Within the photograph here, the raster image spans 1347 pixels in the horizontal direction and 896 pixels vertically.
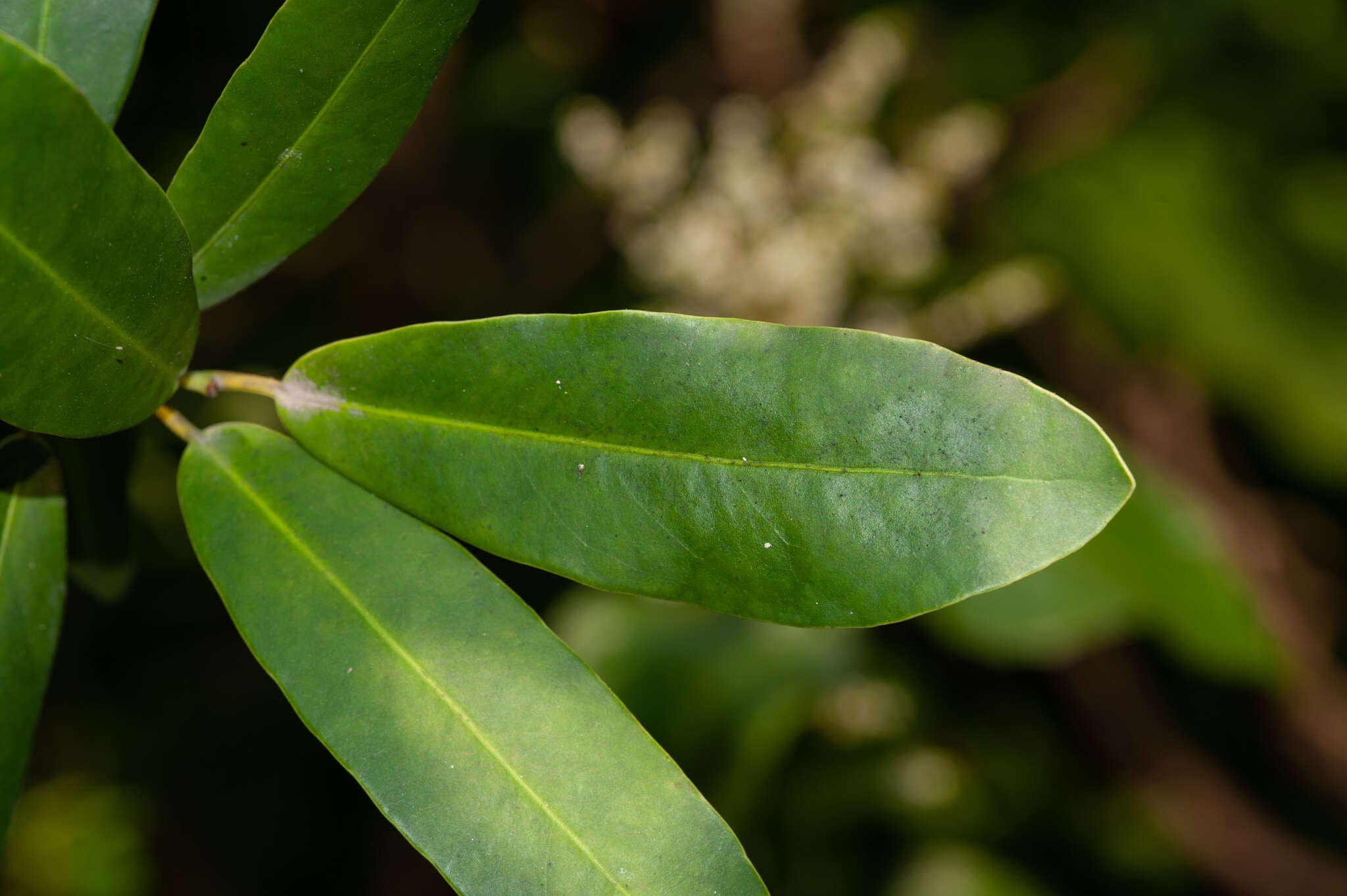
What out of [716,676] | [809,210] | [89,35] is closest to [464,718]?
[89,35]

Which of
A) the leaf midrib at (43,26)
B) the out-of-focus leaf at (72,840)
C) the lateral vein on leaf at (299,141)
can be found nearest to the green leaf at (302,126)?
the lateral vein on leaf at (299,141)

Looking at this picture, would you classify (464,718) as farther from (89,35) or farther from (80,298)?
(89,35)

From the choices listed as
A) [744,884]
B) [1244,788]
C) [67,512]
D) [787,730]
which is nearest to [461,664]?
[744,884]

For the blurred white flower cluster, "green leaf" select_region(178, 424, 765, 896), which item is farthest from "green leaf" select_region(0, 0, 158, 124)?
the blurred white flower cluster

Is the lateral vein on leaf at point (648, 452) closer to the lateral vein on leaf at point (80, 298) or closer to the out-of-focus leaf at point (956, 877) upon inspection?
the lateral vein on leaf at point (80, 298)

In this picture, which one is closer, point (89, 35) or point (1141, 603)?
point (89, 35)

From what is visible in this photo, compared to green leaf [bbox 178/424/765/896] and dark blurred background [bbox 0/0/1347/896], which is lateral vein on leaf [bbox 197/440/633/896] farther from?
dark blurred background [bbox 0/0/1347/896]

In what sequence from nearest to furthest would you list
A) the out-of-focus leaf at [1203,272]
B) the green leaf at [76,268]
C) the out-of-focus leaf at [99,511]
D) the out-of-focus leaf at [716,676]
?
the green leaf at [76,268], the out-of-focus leaf at [99,511], the out-of-focus leaf at [716,676], the out-of-focus leaf at [1203,272]
